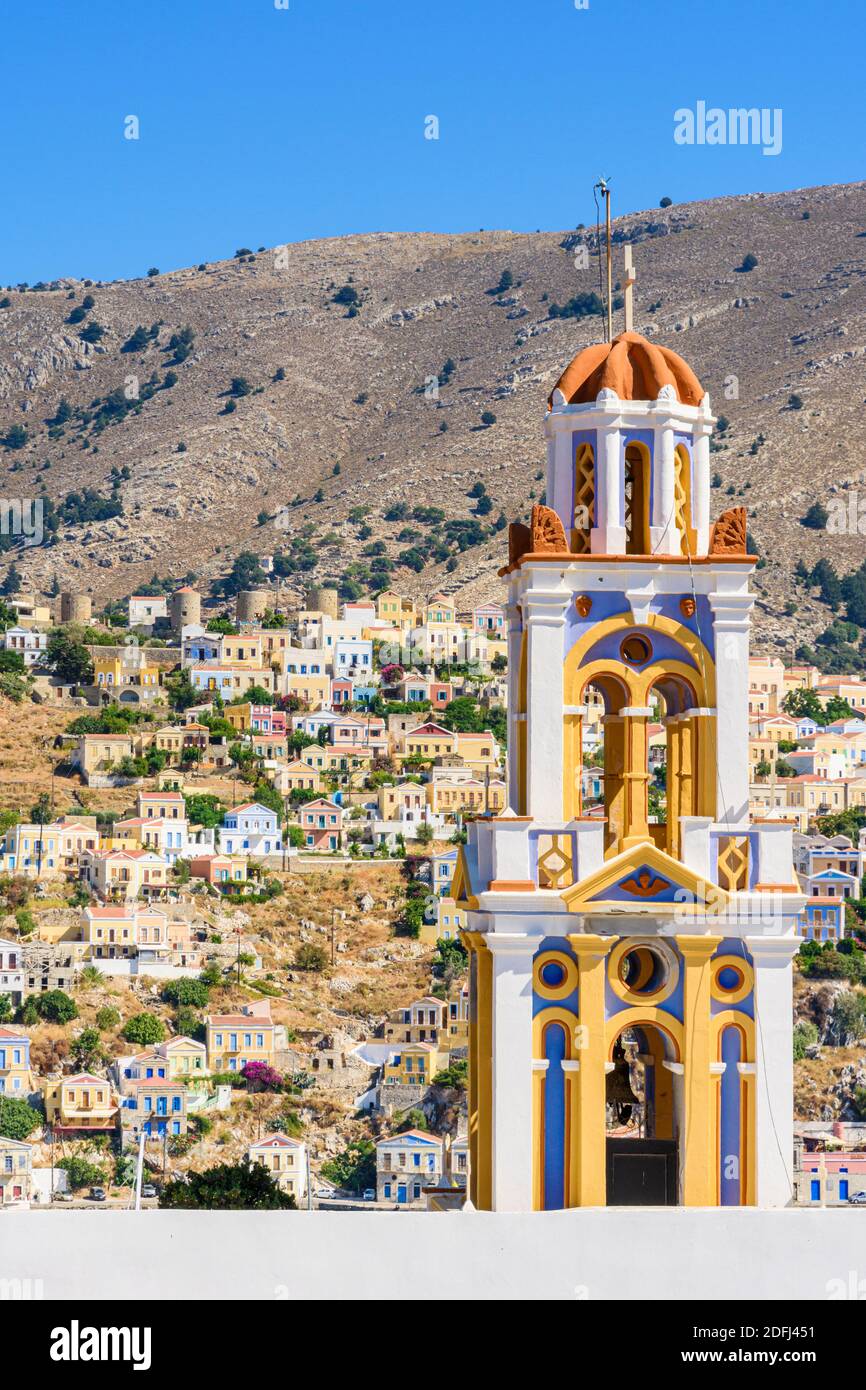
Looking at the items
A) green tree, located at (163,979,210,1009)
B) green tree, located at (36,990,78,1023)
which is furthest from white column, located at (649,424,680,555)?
green tree, located at (163,979,210,1009)

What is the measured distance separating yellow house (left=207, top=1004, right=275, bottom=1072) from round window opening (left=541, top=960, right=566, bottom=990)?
99967 mm

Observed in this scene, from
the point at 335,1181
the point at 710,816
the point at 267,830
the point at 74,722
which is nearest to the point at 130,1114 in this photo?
the point at 335,1181

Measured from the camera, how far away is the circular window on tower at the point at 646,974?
14.0m

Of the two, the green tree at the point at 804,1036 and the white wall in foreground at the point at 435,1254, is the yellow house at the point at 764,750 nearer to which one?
the green tree at the point at 804,1036

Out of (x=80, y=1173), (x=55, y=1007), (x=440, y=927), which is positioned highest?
(x=440, y=927)

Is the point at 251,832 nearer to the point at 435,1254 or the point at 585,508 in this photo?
the point at 585,508

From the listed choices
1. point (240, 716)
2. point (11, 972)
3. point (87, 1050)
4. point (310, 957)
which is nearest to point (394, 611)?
point (240, 716)

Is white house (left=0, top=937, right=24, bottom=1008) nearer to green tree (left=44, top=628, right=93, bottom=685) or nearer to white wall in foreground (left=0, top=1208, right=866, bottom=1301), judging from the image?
green tree (left=44, top=628, right=93, bottom=685)

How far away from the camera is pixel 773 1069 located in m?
14.0

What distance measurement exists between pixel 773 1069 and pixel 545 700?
219 centimetres

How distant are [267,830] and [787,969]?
122 metres
